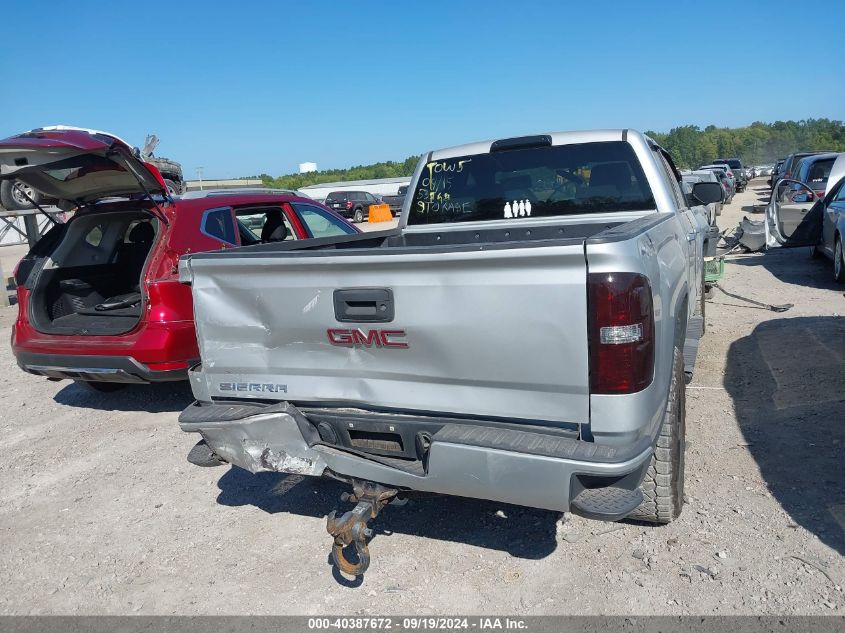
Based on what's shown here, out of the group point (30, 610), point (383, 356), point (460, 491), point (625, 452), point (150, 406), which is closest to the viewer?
point (625, 452)

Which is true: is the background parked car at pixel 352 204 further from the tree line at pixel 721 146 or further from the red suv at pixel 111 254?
the tree line at pixel 721 146

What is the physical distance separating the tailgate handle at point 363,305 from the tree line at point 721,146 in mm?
84445

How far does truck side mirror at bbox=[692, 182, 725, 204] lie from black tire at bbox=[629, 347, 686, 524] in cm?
247

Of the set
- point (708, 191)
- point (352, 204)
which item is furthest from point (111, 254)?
point (352, 204)

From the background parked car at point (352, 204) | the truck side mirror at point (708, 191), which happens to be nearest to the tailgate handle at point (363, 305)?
the truck side mirror at point (708, 191)

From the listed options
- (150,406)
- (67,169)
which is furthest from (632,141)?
(150,406)

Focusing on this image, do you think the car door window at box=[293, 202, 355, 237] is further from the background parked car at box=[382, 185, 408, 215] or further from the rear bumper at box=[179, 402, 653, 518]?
the background parked car at box=[382, 185, 408, 215]

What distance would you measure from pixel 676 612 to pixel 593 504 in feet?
2.31

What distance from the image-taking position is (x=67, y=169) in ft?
16.6

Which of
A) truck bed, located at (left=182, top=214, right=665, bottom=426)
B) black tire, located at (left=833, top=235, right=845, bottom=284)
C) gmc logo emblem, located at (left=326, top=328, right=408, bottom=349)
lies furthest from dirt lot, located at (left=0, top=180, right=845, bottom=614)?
black tire, located at (left=833, top=235, right=845, bottom=284)

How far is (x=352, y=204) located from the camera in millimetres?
35781

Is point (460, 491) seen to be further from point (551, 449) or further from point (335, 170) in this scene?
point (335, 170)

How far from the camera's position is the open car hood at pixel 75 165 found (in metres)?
4.47

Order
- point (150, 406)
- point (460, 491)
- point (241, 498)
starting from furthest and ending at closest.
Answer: point (150, 406), point (241, 498), point (460, 491)
